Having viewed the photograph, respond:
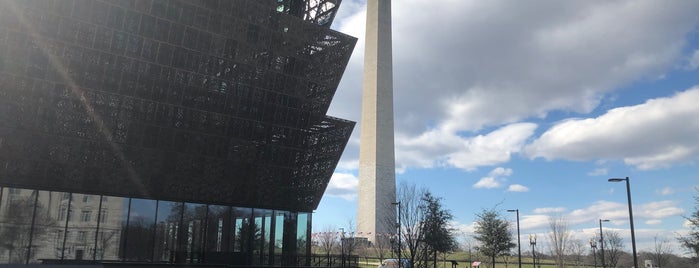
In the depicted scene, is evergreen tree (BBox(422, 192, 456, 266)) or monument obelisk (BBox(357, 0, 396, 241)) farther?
monument obelisk (BBox(357, 0, 396, 241))

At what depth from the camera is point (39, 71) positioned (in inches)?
1289

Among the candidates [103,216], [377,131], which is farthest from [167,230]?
[377,131]

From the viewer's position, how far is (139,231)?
39.0 metres

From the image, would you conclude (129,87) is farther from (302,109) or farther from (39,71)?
(302,109)

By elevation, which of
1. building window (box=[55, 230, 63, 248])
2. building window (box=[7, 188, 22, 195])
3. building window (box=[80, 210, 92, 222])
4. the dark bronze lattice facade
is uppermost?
the dark bronze lattice facade

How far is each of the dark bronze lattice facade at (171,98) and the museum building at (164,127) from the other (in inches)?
3.5

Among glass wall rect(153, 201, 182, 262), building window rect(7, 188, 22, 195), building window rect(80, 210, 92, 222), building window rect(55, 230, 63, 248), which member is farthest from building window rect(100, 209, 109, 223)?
building window rect(7, 188, 22, 195)

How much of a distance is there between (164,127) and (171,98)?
2088 mm

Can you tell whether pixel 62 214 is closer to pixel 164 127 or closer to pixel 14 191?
pixel 14 191

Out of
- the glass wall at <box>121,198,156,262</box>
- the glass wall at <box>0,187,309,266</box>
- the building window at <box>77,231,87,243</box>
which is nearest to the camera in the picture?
the glass wall at <box>0,187,309,266</box>

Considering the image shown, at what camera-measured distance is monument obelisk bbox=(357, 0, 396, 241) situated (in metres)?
79.8

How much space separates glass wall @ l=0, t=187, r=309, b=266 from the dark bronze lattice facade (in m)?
0.89

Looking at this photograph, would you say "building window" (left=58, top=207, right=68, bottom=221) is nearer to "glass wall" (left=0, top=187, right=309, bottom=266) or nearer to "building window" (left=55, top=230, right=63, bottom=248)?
"glass wall" (left=0, top=187, right=309, bottom=266)

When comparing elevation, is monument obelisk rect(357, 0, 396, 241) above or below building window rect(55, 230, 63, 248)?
above
